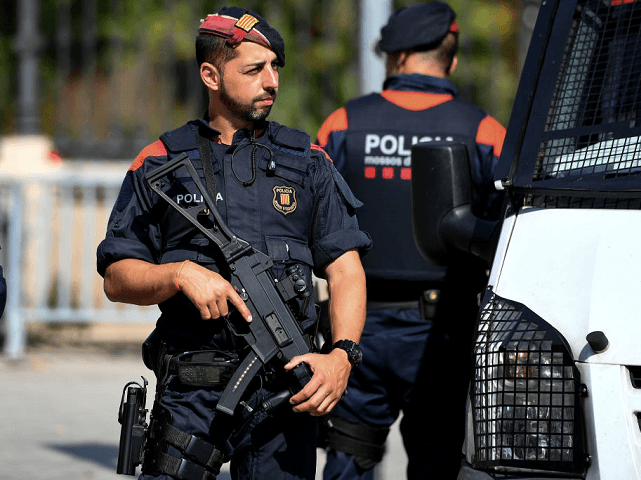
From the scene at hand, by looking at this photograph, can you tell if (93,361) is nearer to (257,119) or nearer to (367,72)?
(367,72)

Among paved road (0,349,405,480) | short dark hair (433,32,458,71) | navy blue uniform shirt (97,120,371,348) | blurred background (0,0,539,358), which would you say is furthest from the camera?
blurred background (0,0,539,358)

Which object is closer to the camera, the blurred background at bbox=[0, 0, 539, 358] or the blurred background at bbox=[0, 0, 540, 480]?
the blurred background at bbox=[0, 0, 540, 480]

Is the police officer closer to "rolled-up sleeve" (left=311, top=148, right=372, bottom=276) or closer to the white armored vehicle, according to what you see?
the white armored vehicle

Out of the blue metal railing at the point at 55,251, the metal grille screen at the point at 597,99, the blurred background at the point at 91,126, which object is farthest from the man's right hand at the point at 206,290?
the blue metal railing at the point at 55,251

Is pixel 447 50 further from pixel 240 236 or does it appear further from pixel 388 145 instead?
pixel 240 236

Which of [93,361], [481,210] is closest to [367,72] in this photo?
[481,210]

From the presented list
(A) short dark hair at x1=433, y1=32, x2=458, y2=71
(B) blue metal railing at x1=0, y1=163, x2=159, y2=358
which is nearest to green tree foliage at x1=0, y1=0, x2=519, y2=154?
(B) blue metal railing at x1=0, y1=163, x2=159, y2=358

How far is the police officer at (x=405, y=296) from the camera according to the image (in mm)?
4156

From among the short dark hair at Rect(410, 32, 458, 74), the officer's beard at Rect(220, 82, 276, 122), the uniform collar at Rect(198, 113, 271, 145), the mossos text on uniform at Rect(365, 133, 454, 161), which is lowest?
the mossos text on uniform at Rect(365, 133, 454, 161)

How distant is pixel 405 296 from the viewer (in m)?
4.24

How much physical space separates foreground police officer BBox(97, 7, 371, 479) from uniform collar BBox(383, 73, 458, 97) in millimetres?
1198

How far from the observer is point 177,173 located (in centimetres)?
311

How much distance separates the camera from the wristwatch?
301 centimetres

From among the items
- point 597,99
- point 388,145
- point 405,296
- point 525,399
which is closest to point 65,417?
point 405,296
